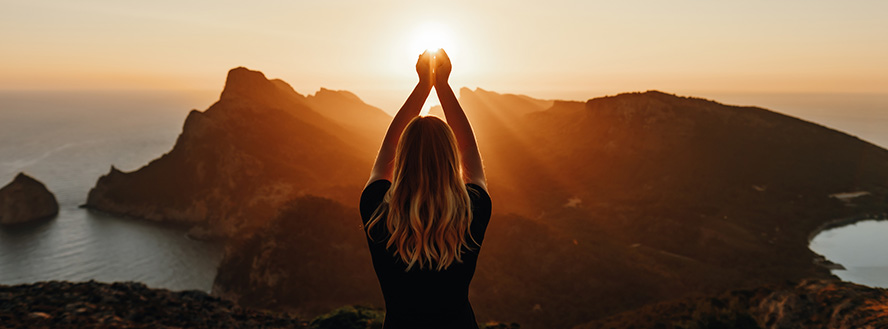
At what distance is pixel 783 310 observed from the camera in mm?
16438

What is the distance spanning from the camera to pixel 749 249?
167ft

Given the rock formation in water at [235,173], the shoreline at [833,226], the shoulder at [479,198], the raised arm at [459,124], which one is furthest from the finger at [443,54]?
the shoreline at [833,226]

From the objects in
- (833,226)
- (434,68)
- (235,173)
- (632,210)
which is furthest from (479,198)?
(833,226)

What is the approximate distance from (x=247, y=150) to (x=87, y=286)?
206 feet

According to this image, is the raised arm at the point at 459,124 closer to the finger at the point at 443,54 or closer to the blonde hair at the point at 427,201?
the finger at the point at 443,54

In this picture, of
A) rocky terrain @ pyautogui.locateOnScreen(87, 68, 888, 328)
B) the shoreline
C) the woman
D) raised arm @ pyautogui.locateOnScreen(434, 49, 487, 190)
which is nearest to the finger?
raised arm @ pyautogui.locateOnScreen(434, 49, 487, 190)

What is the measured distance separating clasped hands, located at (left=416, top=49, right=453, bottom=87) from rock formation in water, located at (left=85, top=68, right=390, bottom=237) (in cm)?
5526

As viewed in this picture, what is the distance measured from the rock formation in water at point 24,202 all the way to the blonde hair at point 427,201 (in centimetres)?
10097

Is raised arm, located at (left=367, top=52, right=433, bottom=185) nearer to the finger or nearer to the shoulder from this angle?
the finger

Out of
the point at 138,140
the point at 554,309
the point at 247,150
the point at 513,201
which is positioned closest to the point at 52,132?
the point at 138,140

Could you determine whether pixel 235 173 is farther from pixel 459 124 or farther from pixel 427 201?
pixel 427 201

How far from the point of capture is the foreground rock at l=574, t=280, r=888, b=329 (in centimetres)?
1449

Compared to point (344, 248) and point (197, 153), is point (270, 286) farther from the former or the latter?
point (197, 153)

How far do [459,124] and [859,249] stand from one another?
253ft
